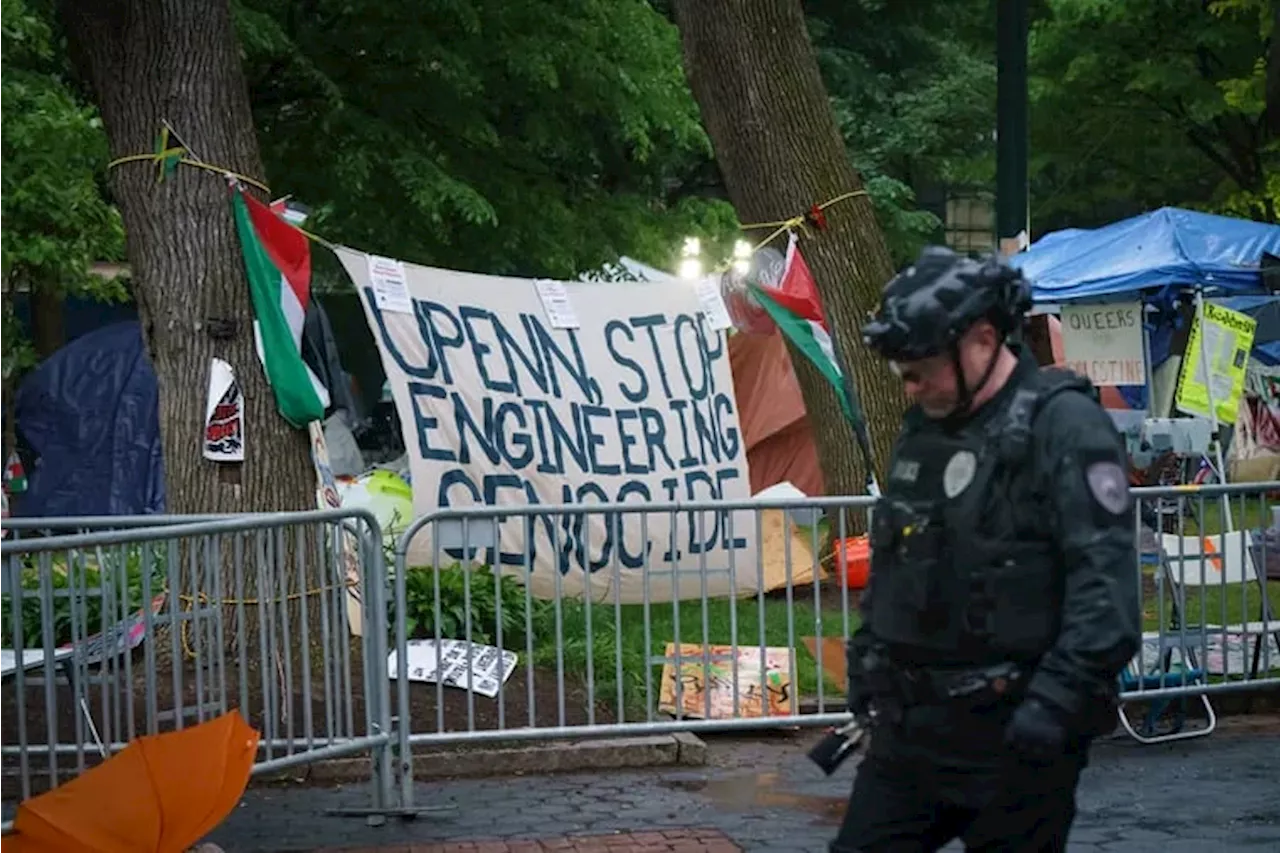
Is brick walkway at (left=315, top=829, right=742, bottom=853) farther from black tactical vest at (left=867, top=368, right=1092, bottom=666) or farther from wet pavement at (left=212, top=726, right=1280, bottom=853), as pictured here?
black tactical vest at (left=867, top=368, right=1092, bottom=666)

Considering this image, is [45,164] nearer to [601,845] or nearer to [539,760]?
[539,760]

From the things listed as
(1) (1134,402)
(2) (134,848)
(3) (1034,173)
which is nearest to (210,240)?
(2) (134,848)

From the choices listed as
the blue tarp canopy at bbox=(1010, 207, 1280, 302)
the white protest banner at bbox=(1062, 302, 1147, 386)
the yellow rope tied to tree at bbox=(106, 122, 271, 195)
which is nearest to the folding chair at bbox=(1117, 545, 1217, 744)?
the yellow rope tied to tree at bbox=(106, 122, 271, 195)

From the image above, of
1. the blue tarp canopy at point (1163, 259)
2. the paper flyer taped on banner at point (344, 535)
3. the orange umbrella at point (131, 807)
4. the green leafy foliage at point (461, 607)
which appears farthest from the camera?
the blue tarp canopy at point (1163, 259)

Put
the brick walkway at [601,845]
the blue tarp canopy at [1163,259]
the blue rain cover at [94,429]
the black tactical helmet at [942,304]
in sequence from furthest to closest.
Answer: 1. the blue rain cover at [94,429]
2. the blue tarp canopy at [1163,259]
3. the brick walkway at [601,845]
4. the black tactical helmet at [942,304]

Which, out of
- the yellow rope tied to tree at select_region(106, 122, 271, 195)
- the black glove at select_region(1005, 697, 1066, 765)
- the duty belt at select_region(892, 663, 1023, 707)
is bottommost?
the black glove at select_region(1005, 697, 1066, 765)

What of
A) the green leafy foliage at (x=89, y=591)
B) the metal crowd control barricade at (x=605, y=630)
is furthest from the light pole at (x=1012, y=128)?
the green leafy foliage at (x=89, y=591)

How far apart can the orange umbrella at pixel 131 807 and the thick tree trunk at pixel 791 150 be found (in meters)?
7.13

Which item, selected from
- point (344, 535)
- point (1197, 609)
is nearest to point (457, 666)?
point (344, 535)

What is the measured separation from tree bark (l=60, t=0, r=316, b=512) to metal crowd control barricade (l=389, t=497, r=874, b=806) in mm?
964

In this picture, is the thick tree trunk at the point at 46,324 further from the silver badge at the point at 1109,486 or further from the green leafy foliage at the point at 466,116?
the silver badge at the point at 1109,486

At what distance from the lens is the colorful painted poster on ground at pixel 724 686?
7.91 meters

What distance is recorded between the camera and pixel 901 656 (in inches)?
146

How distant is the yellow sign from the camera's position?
11938mm
